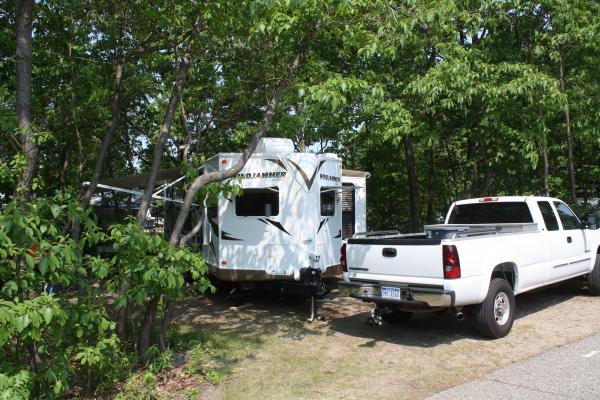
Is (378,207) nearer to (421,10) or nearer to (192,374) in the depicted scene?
(421,10)

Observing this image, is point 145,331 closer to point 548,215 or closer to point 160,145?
point 160,145

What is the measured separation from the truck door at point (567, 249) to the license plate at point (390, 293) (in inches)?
112

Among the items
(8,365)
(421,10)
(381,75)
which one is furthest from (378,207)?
(8,365)

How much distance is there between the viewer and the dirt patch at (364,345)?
514 centimetres

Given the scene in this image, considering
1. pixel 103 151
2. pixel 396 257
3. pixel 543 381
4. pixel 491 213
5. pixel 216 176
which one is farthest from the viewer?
pixel 491 213

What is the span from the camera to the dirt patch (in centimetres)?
514

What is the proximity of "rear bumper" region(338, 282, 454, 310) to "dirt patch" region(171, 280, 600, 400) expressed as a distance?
558mm

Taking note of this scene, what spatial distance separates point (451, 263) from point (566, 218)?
12.0 ft

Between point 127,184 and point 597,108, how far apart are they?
9.76 metres

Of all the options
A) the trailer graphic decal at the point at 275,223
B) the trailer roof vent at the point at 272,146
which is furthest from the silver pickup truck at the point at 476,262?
the trailer roof vent at the point at 272,146

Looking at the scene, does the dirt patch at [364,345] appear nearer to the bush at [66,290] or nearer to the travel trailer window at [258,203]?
the bush at [66,290]

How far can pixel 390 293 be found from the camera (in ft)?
21.4

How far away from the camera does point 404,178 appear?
17.8 meters

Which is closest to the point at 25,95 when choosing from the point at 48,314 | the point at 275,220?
the point at 48,314
